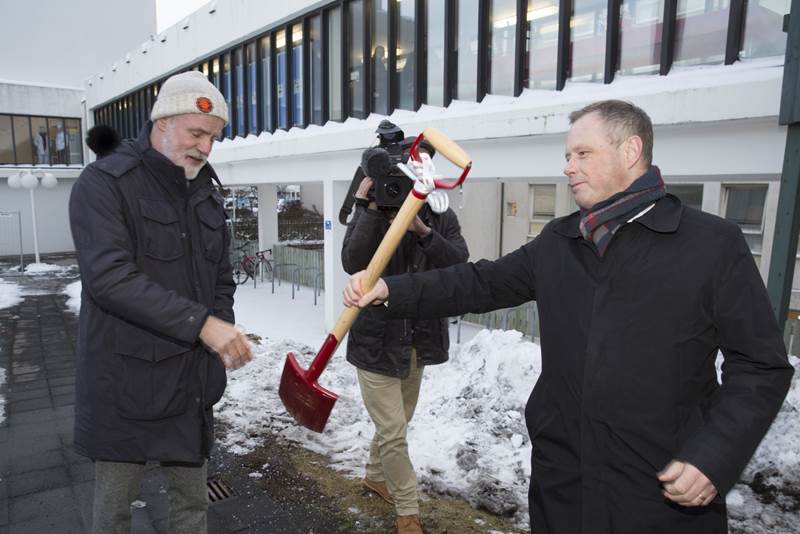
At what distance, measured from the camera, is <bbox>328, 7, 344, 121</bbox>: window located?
9.25m

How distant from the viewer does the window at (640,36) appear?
17.2 feet

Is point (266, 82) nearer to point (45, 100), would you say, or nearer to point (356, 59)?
point (356, 59)

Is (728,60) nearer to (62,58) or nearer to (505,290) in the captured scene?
(505,290)

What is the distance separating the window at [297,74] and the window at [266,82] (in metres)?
0.94

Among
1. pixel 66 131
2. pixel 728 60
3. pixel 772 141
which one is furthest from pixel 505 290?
pixel 66 131

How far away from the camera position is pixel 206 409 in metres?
2.39

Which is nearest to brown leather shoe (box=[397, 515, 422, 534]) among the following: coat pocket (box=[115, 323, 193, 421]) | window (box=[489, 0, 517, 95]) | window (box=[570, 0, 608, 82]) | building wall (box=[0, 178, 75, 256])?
coat pocket (box=[115, 323, 193, 421])

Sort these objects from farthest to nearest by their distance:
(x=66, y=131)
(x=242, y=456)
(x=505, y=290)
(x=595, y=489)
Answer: (x=66, y=131) → (x=242, y=456) → (x=505, y=290) → (x=595, y=489)

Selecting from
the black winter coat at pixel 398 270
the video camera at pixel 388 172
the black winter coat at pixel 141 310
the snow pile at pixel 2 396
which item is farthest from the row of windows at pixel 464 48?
the snow pile at pixel 2 396

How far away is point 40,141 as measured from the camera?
22.2 m

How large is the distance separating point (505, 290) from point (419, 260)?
106 cm

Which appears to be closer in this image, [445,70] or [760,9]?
[760,9]

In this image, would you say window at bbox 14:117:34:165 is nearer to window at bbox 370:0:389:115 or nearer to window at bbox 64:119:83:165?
window at bbox 64:119:83:165

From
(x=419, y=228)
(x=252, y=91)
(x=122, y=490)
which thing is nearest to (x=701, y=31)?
(x=419, y=228)
